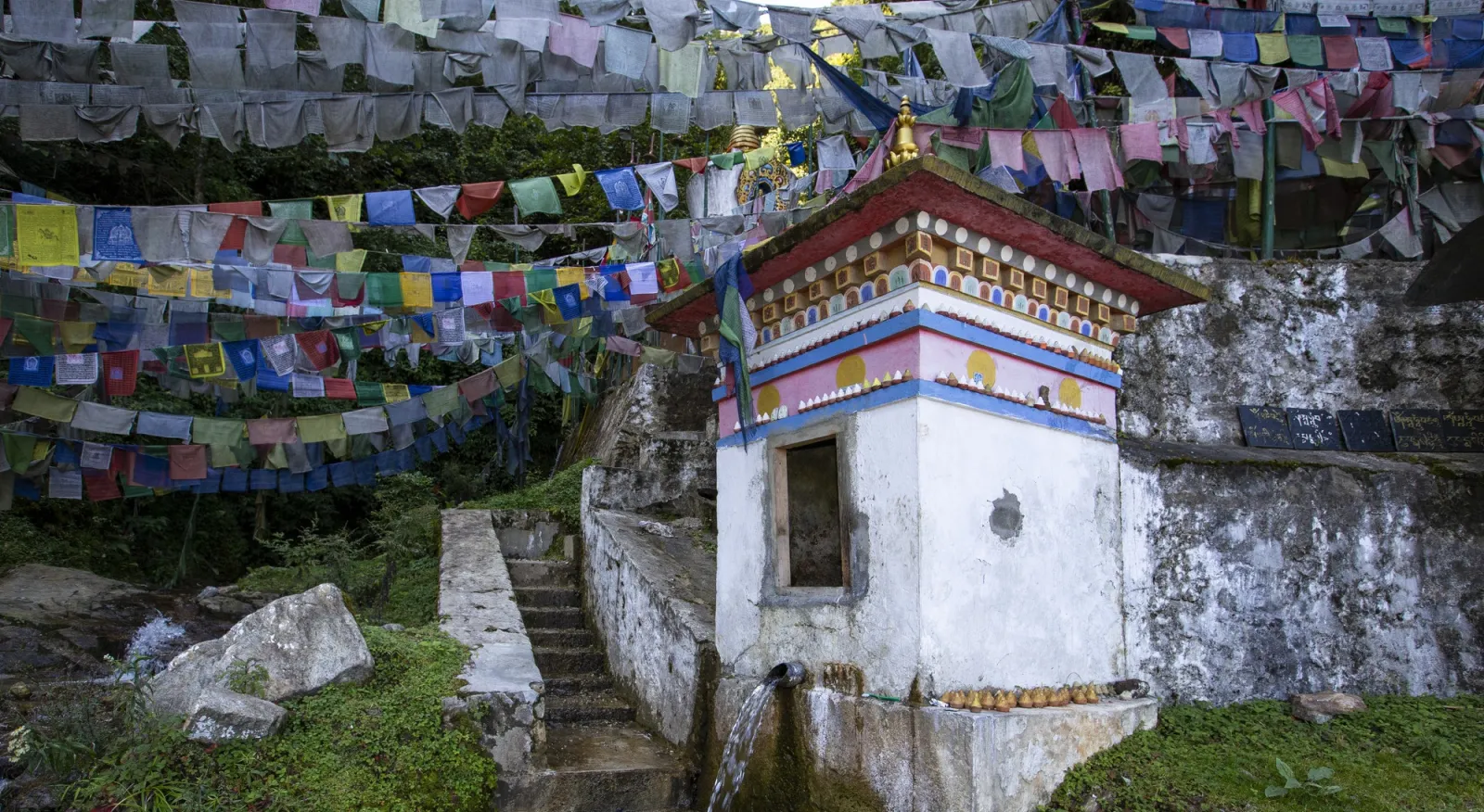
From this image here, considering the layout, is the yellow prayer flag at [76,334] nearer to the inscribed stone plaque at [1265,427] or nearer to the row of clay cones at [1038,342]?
the row of clay cones at [1038,342]

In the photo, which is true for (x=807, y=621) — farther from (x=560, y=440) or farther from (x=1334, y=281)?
(x=560, y=440)

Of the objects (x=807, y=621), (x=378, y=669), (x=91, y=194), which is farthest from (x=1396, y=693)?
(x=91, y=194)

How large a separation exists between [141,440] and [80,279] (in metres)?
5.85

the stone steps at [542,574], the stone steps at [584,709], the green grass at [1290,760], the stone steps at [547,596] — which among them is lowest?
the stone steps at [584,709]

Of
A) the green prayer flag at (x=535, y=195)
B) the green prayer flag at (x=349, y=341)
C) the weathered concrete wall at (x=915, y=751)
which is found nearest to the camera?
the weathered concrete wall at (x=915, y=751)

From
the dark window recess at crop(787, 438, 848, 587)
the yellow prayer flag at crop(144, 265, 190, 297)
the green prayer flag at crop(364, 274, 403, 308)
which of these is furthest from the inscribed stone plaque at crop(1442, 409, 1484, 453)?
the yellow prayer flag at crop(144, 265, 190, 297)

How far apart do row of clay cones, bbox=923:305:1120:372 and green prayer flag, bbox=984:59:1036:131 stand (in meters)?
A: 3.71

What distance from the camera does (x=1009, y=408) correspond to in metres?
5.18

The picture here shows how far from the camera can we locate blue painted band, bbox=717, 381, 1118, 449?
4840 mm

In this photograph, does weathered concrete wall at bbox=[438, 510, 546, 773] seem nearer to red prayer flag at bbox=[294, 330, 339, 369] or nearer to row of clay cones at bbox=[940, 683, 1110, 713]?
row of clay cones at bbox=[940, 683, 1110, 713]

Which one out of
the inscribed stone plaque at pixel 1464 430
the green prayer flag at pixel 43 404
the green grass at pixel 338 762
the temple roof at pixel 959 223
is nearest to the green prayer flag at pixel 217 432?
the green prayer flag at pixel 43 404

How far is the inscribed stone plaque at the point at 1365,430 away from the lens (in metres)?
7.22

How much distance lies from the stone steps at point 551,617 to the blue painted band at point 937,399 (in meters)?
3.36

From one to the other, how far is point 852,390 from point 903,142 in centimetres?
143
